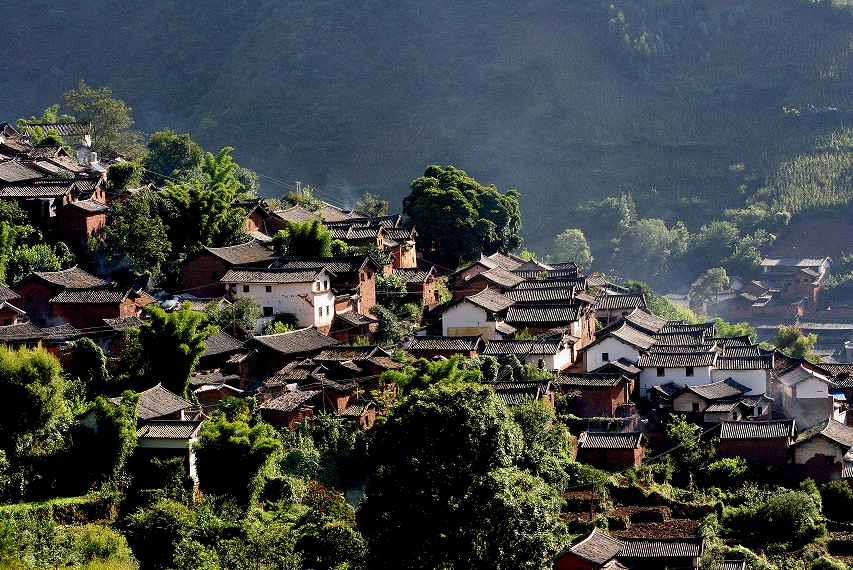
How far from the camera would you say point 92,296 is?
26891mm

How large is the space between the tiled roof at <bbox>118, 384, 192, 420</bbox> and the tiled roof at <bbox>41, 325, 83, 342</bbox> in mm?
3381

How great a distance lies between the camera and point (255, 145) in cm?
8469

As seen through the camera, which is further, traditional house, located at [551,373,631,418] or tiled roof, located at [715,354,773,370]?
tiled roof, located at [715,354,773,370]

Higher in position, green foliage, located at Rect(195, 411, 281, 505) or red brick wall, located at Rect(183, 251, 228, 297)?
red brick wall, located at Rect(183, 251, 228, 297)

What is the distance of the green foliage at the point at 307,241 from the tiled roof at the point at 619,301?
8549 millimetres

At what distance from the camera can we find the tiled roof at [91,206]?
31.5 metres

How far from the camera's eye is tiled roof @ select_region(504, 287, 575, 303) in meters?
33.1

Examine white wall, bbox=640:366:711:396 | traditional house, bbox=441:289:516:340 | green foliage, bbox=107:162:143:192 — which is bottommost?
white wall, bbox=640:366:711:396

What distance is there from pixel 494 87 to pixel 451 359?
66.5 meters

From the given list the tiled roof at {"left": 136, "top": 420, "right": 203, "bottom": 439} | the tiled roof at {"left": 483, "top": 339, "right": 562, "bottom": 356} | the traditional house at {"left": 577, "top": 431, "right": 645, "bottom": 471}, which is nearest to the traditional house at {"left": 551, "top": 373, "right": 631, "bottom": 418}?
the tiled roof at {"left": 483, "top": 339, "right": 562, "bottom": 356}

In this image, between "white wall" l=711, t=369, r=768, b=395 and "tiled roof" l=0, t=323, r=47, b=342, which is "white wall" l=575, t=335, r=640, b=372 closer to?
"white wall" l=711, t=369, r=768, b=395

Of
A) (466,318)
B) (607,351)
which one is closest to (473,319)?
(466,318)

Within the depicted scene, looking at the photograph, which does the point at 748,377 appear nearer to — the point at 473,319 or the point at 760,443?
the point at 760,443

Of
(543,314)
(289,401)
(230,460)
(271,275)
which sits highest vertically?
(271,275)
